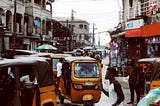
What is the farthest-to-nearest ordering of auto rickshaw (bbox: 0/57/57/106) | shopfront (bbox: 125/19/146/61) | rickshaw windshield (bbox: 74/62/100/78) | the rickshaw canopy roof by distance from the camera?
shopfront (bbox: 125/19/146/61)
rickshaw windshield (bbox: 74/62/100/78)
the rickshaw canopy roof
auto rickshaw (bbox: 0/57/57/106)

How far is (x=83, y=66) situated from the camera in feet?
54.5

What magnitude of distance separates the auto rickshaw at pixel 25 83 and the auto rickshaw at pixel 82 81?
510cm

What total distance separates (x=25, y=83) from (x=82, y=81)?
239 inches

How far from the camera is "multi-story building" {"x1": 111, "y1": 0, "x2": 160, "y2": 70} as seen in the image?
23.8m

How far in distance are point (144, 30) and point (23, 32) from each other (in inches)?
1019

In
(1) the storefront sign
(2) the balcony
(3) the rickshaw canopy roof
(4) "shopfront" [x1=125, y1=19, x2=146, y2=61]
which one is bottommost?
(3) the rickshaw canopy roof

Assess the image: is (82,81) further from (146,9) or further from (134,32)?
(146,9)

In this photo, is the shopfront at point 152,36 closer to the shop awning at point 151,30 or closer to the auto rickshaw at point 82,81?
the shop awning at point 151,30

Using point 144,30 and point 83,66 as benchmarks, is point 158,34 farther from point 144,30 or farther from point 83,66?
point 83,66

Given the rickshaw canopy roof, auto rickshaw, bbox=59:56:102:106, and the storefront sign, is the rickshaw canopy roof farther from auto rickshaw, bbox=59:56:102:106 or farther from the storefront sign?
the storefront sign

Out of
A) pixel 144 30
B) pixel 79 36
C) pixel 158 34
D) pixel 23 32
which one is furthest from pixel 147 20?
pixel 79 36

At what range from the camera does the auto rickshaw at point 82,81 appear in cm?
1596

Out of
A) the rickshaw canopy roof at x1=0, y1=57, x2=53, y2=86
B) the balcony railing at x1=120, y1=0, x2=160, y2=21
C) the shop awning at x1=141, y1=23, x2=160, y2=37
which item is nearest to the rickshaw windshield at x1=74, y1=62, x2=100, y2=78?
the rickshaw canopy roof at x1=0, y1=57, x2=53, y2=86

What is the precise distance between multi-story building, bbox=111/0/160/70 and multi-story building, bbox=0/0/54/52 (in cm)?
1173
